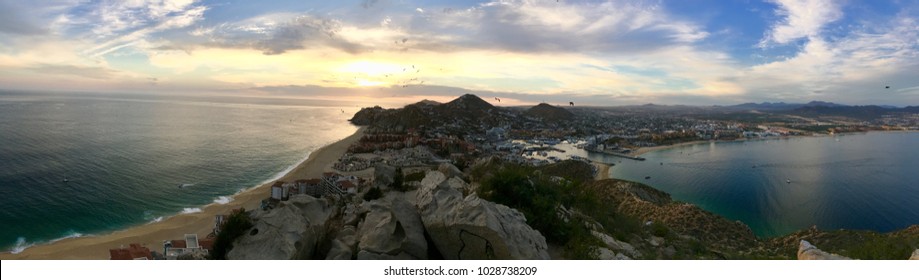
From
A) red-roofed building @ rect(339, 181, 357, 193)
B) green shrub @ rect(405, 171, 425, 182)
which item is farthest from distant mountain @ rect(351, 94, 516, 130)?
green shrub @ rect(405, 171, 425, 182)

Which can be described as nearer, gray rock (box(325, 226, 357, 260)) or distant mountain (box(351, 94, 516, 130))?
gray rock (box(325, 226, 357, 260))

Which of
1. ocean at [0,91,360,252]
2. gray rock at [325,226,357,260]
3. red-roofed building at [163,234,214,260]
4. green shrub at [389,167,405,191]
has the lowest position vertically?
ocean at [0,91,360,252]

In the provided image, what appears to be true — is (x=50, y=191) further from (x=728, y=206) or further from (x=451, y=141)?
(x=728, y=206)

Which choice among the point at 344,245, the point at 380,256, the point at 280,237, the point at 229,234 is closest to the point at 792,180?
the point at 344,245

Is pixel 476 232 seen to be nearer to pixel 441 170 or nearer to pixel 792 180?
pixel 441 170

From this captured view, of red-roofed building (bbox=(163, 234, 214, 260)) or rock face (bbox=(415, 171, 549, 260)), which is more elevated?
rock face (bbox=(415, 171, 549, 260))

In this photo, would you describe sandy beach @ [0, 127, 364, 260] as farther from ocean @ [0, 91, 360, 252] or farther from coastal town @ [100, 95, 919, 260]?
coastal town @ [100, 95, 919, 260]

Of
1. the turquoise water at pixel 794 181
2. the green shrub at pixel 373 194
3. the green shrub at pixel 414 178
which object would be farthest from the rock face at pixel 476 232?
the turquoise water at pixel 794 181
